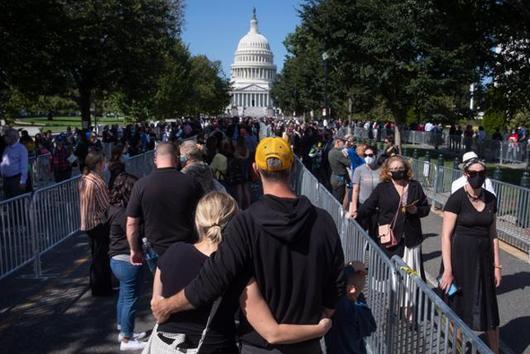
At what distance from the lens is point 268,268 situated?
99.9 inches

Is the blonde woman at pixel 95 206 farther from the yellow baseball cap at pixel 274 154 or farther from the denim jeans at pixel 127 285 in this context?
the yellow baseball cap at pixel 274 154

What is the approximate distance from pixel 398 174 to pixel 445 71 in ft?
54.7

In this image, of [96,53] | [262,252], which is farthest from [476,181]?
[96,53]

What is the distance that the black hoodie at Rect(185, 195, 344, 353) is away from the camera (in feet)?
8.23

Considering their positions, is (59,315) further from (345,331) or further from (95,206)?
(345,331)

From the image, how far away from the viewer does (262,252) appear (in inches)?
99.2

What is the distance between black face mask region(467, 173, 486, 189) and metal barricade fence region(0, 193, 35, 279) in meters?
5.34

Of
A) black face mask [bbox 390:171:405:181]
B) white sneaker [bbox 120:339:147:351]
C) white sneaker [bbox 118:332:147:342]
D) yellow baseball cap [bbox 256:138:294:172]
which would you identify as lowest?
white sneaker [bbox 120:339:147:351]

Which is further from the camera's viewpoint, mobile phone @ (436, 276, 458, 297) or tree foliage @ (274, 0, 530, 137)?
tree foliage @ (274, 0, 530, 137)

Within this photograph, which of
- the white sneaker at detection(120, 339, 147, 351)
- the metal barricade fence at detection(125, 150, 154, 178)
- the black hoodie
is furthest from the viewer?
the metal barricade fence at detection(125, 150, 154, 178)

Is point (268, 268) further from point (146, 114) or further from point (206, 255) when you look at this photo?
point (146, 114)

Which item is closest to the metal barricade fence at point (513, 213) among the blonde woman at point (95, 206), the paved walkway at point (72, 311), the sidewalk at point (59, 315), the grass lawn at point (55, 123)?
the paved walkway at point (72, 311)

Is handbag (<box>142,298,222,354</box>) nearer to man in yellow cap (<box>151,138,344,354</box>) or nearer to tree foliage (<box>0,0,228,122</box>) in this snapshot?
man in yellow cap (<box>151,138,344,354</box>)

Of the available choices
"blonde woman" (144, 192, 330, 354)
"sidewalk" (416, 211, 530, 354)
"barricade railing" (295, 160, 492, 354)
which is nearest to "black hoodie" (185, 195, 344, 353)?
"blonde woman" (144, 192, 330, 354)
